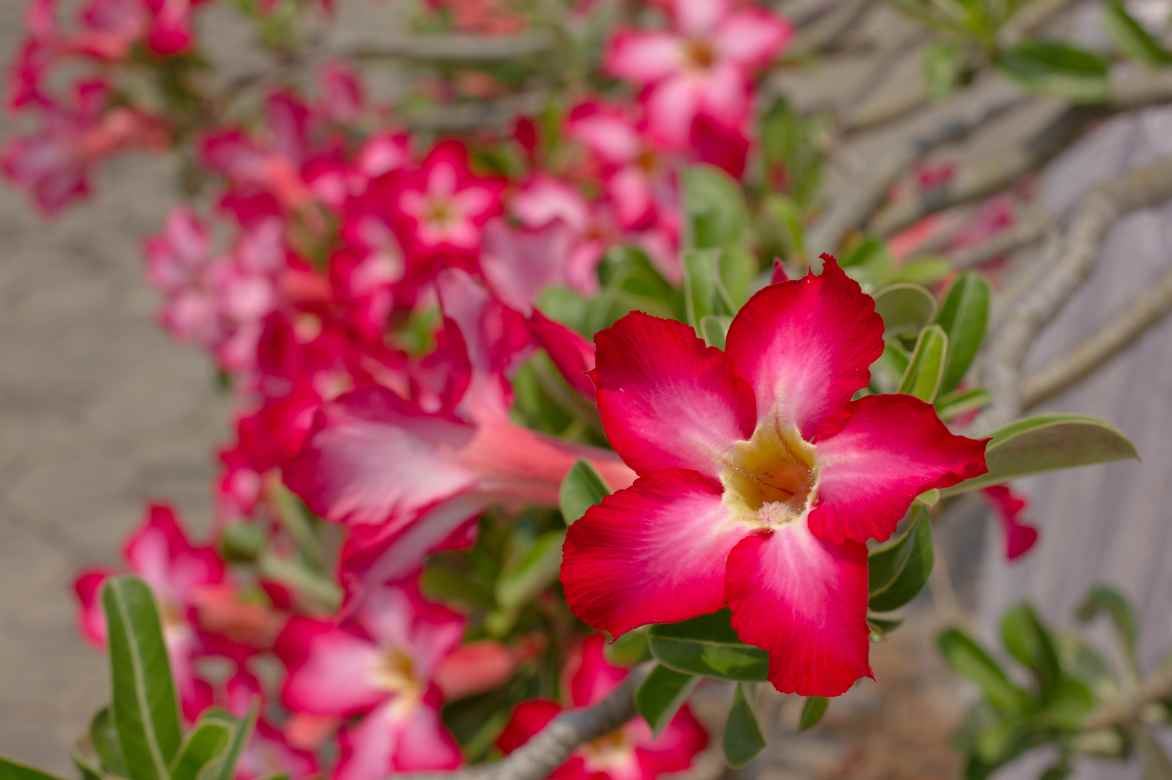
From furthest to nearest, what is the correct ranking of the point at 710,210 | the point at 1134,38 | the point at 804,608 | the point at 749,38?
1. the point at 749,38
2. the point at 1134,38
3. the point at 710,210
4. the point at 804,608

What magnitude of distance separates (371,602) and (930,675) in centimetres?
206

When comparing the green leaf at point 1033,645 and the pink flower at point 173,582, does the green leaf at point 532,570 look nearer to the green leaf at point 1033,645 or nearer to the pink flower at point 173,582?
the pink flower at point 173,582

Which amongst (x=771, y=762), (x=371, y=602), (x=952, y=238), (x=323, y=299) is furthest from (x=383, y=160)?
(x=771, y=762)

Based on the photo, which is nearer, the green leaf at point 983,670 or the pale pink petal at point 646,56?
the green leaf at point 983,670

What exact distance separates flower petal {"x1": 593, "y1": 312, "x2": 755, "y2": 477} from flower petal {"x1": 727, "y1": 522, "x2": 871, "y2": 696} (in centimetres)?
4

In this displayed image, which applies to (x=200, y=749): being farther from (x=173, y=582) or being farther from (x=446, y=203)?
(x=446, y=203)

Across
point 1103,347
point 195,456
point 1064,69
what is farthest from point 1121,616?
point 195,456

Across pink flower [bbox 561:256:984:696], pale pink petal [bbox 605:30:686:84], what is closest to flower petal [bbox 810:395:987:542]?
pink flower [bbox 561:256:984:696]

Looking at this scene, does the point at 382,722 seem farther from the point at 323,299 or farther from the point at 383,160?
the point at 383,160

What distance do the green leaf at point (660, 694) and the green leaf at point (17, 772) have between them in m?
0.25

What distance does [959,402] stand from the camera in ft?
1.62

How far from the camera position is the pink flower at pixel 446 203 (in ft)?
2.89

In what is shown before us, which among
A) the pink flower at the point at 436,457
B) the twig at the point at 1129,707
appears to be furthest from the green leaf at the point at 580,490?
the twig at the point at 1129,707

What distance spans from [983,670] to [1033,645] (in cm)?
5
